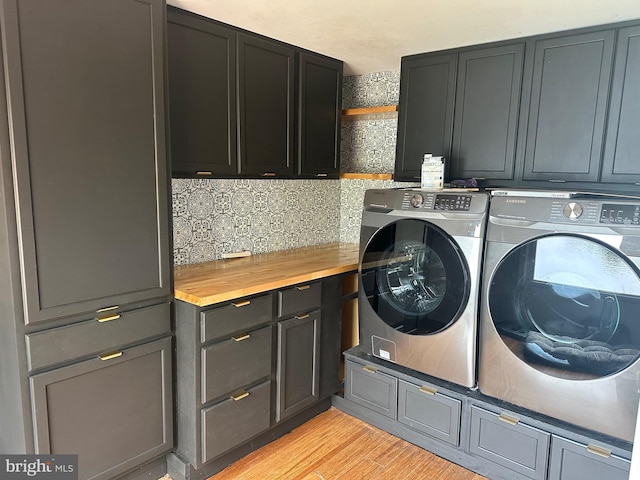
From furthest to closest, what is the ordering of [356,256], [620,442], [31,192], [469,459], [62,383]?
[356,256], [469,459], [620,442], [62,383], [31,192]

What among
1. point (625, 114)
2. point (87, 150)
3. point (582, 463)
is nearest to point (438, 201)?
point (625, 114)

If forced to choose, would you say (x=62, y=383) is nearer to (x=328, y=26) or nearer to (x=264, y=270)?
(x=264, y=270)

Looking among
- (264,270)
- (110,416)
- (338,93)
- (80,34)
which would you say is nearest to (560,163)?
(338,93)

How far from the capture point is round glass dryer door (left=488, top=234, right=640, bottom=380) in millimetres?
1712

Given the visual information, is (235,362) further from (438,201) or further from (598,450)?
(598,450)

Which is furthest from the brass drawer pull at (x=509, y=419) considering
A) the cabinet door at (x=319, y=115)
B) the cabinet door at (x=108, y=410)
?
the cabinet door at (x=319, y=115)

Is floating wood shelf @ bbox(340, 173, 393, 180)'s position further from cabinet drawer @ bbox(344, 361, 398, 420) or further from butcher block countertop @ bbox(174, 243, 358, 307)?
A: cabinet drawer @ bbox(344, 361, 398, 420)

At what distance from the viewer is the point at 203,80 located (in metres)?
2.20

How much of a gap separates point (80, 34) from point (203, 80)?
0.69m

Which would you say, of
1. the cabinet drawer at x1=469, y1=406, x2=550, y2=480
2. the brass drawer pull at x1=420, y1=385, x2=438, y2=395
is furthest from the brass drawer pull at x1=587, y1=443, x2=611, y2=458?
the brass drawer pull at x1=420, y1=385, x2=438, y2=395

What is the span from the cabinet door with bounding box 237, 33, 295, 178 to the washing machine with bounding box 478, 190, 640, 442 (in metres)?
1.29

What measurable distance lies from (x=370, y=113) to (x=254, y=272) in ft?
4.76

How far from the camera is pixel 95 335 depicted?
173cm

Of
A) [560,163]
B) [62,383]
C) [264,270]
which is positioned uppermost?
[560,163]
